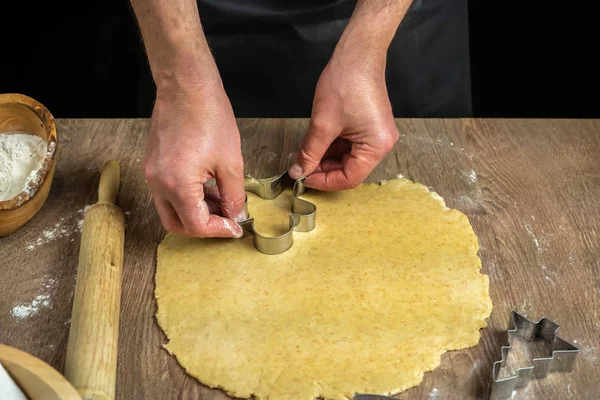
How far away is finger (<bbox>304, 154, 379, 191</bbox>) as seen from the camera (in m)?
1.81

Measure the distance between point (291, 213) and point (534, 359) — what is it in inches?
28.7

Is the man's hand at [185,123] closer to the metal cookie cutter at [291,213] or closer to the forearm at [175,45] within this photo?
the forearm at [175,45]

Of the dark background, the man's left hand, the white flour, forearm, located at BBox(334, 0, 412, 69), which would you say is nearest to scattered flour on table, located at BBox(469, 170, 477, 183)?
the man's left hand

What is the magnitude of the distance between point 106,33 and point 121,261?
200 cm

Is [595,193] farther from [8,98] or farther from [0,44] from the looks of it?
[0,44]

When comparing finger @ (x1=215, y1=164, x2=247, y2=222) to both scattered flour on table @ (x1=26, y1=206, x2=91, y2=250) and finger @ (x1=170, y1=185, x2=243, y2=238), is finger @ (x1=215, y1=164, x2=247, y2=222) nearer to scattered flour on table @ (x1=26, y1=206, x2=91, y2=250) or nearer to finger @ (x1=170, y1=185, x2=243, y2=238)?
finger @ (x1=170, y1=185, x2=243, y2=238)

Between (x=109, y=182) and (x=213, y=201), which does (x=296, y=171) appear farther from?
(x=109, y=182)

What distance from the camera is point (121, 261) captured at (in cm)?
169

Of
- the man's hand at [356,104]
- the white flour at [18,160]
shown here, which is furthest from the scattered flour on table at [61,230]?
the man's hand at [356,104]

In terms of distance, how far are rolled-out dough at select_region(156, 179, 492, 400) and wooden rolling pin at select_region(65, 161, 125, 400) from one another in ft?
0.38

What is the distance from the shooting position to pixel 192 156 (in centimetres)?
157

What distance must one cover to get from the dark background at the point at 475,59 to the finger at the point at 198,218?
1.75 meters

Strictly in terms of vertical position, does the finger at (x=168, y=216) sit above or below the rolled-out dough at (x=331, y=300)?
above

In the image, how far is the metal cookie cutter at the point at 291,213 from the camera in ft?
5.60
